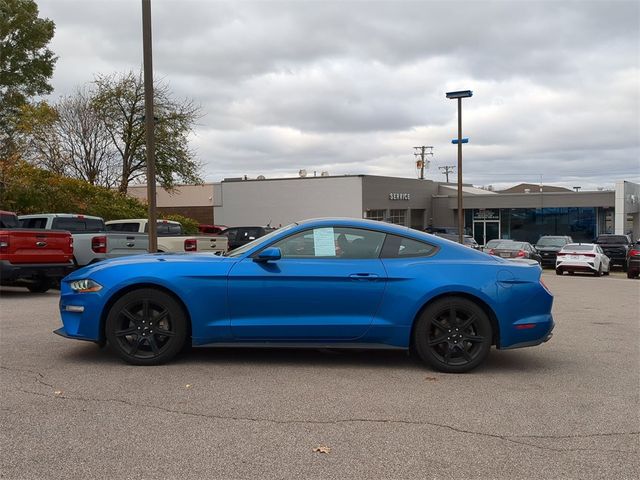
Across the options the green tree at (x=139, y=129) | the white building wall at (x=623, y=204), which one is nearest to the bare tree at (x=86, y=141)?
the green tree at (x=139, y=129)

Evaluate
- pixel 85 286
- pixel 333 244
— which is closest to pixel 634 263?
pixel 333 244

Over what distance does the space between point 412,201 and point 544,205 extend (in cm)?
978

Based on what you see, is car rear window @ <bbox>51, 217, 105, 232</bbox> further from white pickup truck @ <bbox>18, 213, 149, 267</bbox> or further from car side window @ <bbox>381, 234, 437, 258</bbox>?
car side window @ <bbox>381, 234, 437, 258</bbox>

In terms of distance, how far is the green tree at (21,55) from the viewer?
3133 cm

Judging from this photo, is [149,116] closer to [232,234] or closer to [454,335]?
[454,335]

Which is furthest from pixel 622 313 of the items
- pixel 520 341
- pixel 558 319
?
pixel 520 341

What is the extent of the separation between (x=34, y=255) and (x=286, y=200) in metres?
33.1

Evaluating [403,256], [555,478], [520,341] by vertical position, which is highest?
[403,256]

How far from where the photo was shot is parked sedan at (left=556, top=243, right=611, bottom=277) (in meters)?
26.7

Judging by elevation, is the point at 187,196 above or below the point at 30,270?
above

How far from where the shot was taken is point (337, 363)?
6.34 m

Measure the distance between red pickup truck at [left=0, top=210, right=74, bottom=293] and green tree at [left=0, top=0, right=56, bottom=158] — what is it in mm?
20781

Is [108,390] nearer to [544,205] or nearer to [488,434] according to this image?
[488,434]

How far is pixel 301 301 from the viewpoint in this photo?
5.97 metres
